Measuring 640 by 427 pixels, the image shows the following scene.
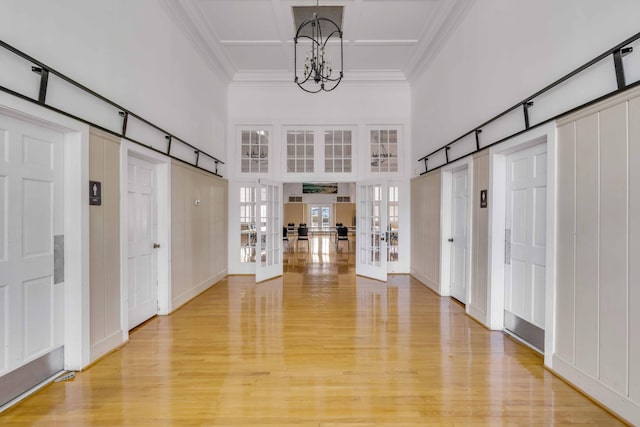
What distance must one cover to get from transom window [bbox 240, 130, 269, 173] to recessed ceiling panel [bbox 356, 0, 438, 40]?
277 centimetres

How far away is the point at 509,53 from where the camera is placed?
3143 mm

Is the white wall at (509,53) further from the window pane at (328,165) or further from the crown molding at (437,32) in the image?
the window pane at (328,165)

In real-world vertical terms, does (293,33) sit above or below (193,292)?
above

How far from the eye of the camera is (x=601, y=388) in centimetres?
205

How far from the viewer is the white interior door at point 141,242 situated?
336 cm

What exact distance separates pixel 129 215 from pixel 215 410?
7.81 feet

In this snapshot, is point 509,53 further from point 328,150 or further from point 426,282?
point 328,150

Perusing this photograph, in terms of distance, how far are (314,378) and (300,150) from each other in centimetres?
505

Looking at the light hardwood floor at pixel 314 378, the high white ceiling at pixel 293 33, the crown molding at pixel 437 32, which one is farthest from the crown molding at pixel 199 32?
the light hardwood floor at pixel 314 378

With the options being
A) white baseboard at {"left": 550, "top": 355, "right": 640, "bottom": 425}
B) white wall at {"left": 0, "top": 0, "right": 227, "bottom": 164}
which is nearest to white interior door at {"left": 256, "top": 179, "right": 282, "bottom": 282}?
white wall at {"left": 0, "top": 0, "right": 227, "bottom": 164}

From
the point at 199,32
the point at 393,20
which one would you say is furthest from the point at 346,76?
the point at 199,32

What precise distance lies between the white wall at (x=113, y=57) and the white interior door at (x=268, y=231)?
1605 millimetres

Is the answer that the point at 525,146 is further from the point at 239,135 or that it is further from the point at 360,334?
the point at 239,135

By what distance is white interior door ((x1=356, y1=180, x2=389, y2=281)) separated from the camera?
5.88m
